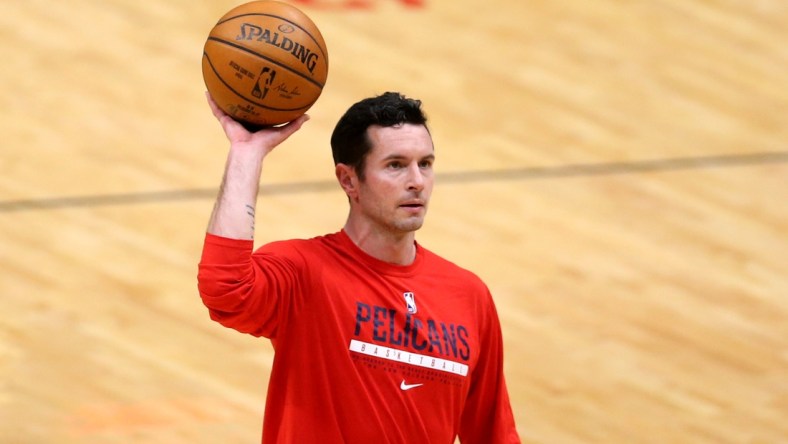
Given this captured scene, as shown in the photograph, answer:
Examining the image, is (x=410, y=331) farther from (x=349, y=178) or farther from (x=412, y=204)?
(x=349, y=178)

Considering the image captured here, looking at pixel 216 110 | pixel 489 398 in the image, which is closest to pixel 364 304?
pixel 489 398

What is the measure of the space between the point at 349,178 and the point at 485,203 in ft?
11.3

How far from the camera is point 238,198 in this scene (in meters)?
3.20

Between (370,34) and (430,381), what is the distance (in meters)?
5.02

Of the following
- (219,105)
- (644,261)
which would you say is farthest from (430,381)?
(644,261)

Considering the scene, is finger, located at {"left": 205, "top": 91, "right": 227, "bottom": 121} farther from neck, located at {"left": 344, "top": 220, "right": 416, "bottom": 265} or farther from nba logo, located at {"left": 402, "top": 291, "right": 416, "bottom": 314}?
nba logo, located at {"left": 402, "top": 291, "right": 416, "bottom": 314}

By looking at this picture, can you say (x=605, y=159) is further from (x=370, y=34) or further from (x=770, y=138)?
(x=370, y=34)

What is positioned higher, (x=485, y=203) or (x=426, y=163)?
(x=485, y=203)

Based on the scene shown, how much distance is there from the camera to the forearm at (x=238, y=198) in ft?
10.3

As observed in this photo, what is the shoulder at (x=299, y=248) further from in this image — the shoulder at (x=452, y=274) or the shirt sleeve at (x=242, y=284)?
the shoulder at (x=452, y=274)

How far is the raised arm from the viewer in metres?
3.16

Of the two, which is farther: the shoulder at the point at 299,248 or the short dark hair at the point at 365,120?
the short dark hair at the point at 365,120

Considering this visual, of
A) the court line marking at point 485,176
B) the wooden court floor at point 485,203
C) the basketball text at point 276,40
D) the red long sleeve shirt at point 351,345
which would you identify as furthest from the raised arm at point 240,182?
the court line marking at point 485,176

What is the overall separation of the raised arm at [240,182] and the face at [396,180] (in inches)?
11.2
